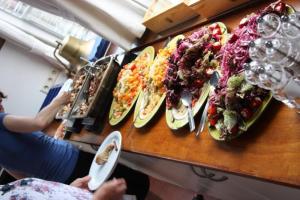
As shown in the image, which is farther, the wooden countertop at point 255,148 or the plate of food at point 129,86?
the plate of food at point 129,86

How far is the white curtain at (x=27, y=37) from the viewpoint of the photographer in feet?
13.6

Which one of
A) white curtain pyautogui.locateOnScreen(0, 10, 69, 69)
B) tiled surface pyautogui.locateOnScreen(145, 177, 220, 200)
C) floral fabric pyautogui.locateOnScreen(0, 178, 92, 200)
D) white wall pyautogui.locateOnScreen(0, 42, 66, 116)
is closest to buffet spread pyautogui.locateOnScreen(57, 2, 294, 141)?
floral fabric pyautogui.locateOnScreen(0, 178, 92, 200)

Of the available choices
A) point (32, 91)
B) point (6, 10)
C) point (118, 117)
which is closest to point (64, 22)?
point (6, 10)

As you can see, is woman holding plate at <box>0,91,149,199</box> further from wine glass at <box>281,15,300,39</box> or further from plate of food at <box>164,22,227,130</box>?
wine glass at <box>281,15,300,39</box>

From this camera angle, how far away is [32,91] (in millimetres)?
4586

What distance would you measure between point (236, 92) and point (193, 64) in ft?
1.25

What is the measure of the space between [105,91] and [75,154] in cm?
42

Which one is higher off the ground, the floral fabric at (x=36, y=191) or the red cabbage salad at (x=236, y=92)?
the red cabbage salad at (x=236, y=92)

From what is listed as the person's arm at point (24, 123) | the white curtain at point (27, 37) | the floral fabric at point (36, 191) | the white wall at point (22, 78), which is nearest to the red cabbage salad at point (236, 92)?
the floral fabric at point (36, 191)

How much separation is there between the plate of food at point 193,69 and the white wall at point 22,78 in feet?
11.7

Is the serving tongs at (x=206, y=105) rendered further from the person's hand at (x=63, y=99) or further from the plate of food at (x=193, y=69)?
the person's hand at (x=63, y=99)

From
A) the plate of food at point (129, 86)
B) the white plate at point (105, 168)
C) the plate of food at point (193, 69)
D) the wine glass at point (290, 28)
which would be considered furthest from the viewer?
the plate of food at point (129, 86)

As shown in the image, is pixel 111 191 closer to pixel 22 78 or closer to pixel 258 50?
pixel 258 50

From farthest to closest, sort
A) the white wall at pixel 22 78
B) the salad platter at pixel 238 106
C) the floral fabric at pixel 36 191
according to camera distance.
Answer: the white wall at pixel 22 78 < the floral fabric at pixel 36 191 < the salad platter at pixel 238 106
